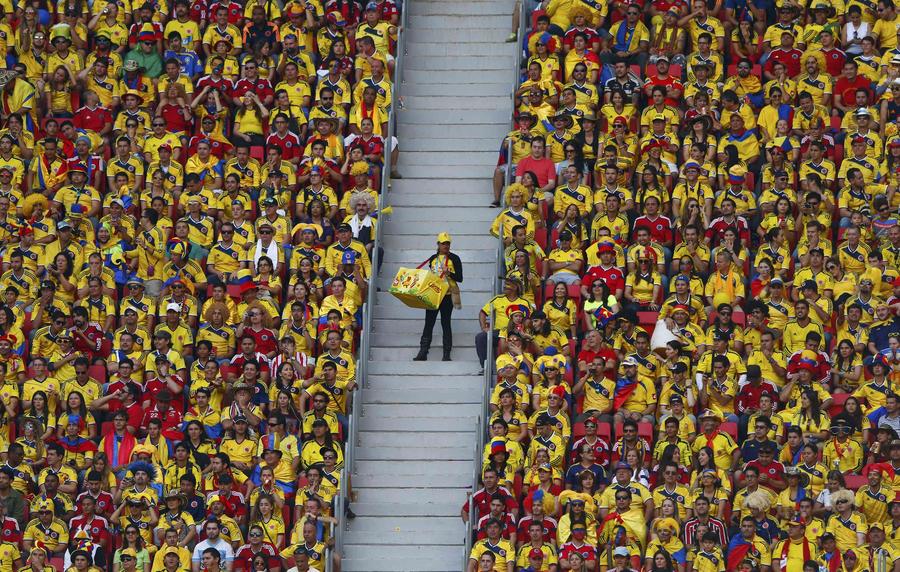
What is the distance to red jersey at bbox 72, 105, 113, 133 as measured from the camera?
115 ft

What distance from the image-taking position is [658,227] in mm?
32469

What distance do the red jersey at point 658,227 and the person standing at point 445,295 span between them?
2.29 m

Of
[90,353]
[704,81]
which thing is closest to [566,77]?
[704,81]

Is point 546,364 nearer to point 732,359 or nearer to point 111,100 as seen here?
point 732,359

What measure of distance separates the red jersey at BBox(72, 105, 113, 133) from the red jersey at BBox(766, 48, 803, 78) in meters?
8.64

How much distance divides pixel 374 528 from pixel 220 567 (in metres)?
2.05

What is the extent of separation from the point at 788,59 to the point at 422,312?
611cm

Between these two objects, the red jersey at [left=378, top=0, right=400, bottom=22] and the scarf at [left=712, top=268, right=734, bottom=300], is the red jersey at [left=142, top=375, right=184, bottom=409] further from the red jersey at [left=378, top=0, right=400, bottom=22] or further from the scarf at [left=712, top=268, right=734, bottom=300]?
the red jersey at [left=378, top=0, right=400, bottom=22]

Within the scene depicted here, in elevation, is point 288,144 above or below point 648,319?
above

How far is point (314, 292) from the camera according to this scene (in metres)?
31.9

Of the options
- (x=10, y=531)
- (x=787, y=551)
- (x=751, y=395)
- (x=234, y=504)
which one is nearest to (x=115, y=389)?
(x=10, y=531)

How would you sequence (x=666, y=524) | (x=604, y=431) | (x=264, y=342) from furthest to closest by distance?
(x=264, y=342) → (x=604, y=431) → (x=666, y=524)

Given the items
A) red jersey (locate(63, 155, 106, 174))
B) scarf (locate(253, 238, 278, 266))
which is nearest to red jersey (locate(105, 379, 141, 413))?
scarf (locate(253, 238, 278, 266))

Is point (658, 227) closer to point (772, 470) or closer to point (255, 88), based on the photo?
point (772, 470)
